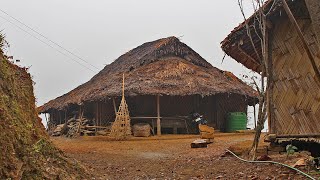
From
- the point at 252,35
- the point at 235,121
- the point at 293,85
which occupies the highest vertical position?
the point at 252,35

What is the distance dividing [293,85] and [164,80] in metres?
12.3

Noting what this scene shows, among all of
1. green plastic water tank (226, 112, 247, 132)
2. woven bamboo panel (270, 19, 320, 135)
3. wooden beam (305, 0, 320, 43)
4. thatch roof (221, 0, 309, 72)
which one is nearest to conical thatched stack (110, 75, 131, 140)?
green plastic water tank (226, 112, 247, 132)

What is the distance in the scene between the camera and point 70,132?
19766mm

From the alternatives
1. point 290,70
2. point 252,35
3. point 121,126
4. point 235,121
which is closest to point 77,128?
point 121,126

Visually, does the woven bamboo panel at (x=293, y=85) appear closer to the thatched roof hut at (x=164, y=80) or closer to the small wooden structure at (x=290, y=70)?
the small wooden structure at (x=290, y=70)

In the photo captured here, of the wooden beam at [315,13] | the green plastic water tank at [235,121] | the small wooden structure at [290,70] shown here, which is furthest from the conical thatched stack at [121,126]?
the wooden beam at [315,13]

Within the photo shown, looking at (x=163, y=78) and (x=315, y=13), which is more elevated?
(x=163, y=78)

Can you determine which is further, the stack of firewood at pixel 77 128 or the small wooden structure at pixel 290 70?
the stack of firewood at pixel 77 128

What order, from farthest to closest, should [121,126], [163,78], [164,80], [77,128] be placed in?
[77,128]
[163,78]
[164,80]
[121,126]

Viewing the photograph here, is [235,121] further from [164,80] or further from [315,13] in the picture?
[315,13]

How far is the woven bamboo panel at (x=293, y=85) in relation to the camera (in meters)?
6.28

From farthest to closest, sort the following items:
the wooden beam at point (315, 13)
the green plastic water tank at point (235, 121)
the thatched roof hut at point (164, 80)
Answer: the green plastic water tank at point (235, 121) < the thatched roof hut at point (164, 80) < the wooden beam at point (315, 13)

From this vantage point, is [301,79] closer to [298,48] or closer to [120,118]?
[298,48]

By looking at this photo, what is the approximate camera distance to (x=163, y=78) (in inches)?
750
